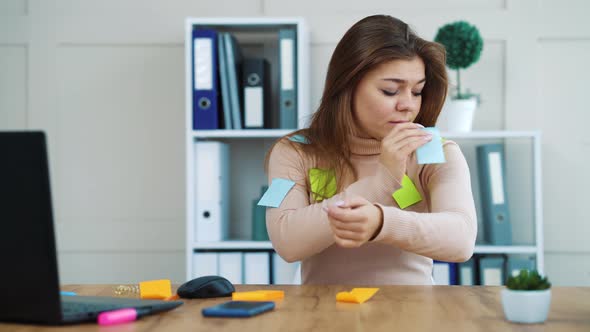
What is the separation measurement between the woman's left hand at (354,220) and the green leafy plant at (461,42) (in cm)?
145

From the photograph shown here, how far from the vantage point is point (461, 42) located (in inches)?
105

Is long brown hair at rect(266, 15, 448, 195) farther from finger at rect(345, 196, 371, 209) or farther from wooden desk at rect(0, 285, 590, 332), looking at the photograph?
wooden desk at rect(0, 285, 590, 332)

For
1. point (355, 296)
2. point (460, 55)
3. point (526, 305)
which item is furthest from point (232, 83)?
point (526, 305)

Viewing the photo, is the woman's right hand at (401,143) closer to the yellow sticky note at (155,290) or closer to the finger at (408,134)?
the finger at (408,134)

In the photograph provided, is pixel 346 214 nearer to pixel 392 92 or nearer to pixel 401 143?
pixel 401 143

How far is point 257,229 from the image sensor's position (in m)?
2.74

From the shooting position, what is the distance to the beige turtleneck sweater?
150 cm

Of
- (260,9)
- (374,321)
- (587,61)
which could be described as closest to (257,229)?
(260,9)

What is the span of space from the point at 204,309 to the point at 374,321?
271 millimetres

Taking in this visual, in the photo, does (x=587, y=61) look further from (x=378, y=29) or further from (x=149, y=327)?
(x=149, y=327)

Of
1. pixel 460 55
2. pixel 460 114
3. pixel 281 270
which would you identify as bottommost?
pixel 281 270

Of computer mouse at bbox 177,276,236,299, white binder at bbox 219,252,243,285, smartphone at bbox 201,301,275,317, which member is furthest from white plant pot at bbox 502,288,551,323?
white binder at bbox 219,252,243,285

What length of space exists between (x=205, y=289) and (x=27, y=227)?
0.48 meters

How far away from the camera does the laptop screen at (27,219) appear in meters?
0.83
